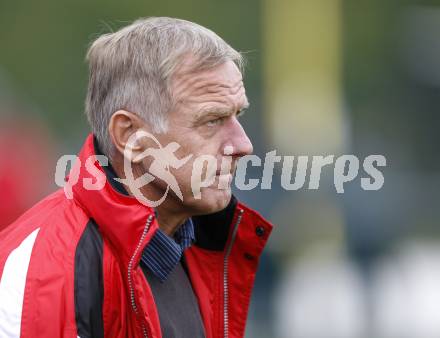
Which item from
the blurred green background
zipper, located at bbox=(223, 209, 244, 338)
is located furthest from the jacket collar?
the blurred green background

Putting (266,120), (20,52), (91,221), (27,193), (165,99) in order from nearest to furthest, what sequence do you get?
(91,221)
(165,99)
(27,193)
(266,120)
(20,52)

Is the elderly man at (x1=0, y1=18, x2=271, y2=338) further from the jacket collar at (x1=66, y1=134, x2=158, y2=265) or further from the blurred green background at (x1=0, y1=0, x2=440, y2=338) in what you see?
the blurred green background at (x1=0, y1=0, x2=440, y2=338)

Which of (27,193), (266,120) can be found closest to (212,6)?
(266,120)

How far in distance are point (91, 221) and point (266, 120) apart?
523 cm

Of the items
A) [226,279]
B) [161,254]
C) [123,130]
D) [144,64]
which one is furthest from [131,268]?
[226,279]

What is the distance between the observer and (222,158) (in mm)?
2688

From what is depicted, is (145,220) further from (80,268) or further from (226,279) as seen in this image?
(226,279)

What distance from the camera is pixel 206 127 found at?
2.69 metres

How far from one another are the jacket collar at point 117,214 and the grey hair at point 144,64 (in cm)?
25

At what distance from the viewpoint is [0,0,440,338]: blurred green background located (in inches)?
269

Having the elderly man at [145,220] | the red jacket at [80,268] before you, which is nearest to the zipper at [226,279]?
the elderly man at [145,220]

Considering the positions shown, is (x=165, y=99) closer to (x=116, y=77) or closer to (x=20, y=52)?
(x=116, y=77)

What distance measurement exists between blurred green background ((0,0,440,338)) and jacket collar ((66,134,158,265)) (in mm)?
4224

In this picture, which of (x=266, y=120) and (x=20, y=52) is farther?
(x=20, y=52)
